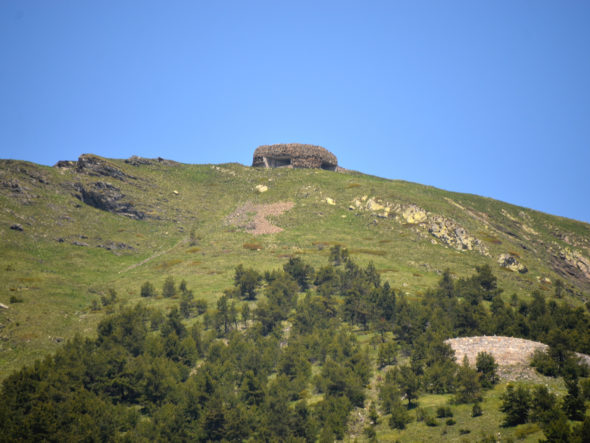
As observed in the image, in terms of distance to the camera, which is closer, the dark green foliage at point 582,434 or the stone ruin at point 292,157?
the dark green foliage at point 582,434

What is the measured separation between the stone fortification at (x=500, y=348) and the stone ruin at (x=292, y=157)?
12086 cm

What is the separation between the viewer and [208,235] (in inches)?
5133

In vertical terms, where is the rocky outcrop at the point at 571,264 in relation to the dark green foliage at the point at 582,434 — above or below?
above

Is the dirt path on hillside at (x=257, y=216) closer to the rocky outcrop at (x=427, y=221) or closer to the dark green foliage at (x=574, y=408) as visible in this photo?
the rocky outcrop at (x=427, y=221)

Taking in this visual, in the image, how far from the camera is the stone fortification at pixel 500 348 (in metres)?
58.2

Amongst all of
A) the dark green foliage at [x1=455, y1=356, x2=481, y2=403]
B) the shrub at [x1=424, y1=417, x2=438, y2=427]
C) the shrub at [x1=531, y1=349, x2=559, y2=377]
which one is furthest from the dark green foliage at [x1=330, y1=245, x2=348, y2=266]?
the shrub at [x1=424, y1=417, x2=438, y2=427]

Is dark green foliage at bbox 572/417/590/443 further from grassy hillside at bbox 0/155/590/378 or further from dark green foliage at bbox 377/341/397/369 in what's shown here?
grassy hillside at bbox 0/155/590/378

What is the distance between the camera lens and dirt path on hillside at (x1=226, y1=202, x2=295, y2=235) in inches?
5198

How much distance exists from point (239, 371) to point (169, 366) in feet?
27.5

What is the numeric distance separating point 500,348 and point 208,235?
85.5 m

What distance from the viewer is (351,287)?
88500 millimetres

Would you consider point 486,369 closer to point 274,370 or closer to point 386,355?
point 386,355

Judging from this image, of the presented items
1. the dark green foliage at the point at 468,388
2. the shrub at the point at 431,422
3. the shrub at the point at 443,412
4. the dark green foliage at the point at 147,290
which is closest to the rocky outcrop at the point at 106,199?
the dark green foliage at the point at 147,290

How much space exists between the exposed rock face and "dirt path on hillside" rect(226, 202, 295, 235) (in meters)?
53.9
